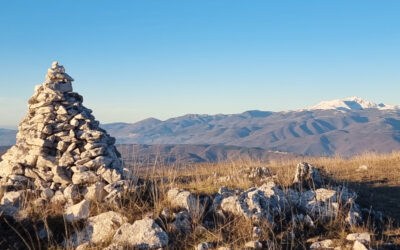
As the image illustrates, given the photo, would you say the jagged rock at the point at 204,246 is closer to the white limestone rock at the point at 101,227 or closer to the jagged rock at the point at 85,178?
the white limestone rock at the point at 101,227

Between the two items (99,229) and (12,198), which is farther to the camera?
(12,198)

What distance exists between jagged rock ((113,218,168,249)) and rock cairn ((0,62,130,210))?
1913mm

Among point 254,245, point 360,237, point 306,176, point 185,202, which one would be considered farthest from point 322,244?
point 306,176

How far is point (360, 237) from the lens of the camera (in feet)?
28.0

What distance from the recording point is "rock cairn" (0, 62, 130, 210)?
35.8ft

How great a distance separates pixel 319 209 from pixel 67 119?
29.5ft

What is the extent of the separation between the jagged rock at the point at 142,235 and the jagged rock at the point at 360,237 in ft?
14.9

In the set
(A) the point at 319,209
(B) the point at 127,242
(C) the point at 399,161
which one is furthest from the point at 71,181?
(C) the point at 399,161

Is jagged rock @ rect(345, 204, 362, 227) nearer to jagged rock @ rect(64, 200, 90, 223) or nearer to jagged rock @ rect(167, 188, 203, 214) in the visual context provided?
jagged rock @ rect(167, 188, 203, 214)

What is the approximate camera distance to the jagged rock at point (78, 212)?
9.54 meters

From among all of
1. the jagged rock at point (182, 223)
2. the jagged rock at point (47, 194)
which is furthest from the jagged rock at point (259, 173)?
the jagged rock at point (47, 194)

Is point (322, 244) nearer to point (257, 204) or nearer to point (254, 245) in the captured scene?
point (254, 245)

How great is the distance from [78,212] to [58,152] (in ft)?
10.2

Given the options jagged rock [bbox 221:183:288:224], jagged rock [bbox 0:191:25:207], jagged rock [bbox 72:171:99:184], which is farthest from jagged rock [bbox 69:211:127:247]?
jagged rock [bbox 221:183:288:224]
